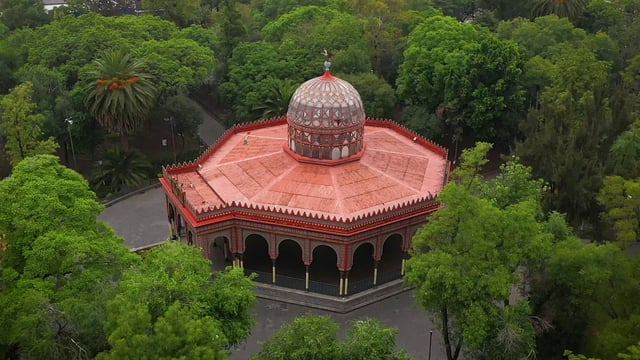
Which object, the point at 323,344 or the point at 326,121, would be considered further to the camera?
the point at 326,121

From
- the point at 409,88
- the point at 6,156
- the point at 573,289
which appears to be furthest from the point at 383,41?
the point at 573,289

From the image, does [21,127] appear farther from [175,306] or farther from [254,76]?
[175,306]

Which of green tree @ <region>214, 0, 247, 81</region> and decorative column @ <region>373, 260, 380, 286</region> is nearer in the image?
decorative column @ <region>373, 260, 380, 286</region>

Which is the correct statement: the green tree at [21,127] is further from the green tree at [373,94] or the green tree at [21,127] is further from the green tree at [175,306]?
the green tree at [373,94]

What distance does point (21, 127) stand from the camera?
54312mm

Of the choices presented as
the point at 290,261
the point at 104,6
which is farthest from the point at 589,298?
the point at 104,6

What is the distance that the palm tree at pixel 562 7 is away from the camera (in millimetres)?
81000

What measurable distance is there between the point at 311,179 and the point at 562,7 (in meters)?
50.7

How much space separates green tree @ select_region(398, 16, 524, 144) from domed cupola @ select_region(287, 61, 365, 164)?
→ 16019 mm

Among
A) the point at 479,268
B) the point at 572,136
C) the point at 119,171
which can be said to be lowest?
the point at 119,171

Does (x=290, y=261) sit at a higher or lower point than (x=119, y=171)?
lower

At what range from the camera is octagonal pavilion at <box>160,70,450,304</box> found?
44625mm

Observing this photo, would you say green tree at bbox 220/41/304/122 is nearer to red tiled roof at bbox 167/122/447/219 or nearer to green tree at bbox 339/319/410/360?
red tiled roof at bbox 167/122/447/219

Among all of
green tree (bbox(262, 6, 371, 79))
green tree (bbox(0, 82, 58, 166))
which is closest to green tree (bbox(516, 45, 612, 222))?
green tree (bbox(262, 6, 371, 79))
